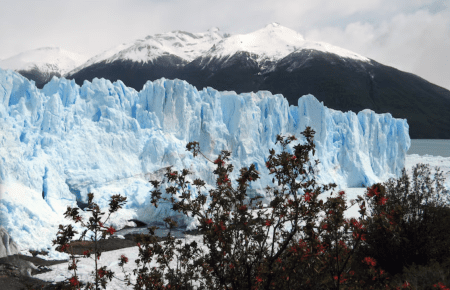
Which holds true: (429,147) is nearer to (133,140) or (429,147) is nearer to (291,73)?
(291,73)

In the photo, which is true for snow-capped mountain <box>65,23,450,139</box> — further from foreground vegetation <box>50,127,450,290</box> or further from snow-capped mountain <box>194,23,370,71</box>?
foreground vegetation <box>50,127,450,290</box>

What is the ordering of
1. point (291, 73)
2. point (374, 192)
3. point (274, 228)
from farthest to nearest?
point (291, 73) < point (274, 228) < point (374, 192)

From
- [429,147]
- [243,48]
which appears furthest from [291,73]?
[429,147]

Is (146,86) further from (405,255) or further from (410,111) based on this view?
(410,111)

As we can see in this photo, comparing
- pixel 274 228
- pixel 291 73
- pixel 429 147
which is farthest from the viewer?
pixel 291 73

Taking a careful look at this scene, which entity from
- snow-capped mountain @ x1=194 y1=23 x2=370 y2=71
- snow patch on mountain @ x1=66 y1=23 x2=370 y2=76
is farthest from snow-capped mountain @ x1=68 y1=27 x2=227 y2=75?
snow-capped mountain @ x1=194 y1=23 x2=370 y2=71

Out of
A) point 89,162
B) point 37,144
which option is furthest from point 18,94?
point 89,162

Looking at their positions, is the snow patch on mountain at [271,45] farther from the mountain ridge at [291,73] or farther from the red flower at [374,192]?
the red flower at [374,192]

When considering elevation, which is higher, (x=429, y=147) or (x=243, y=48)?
(x=243, y=48)
